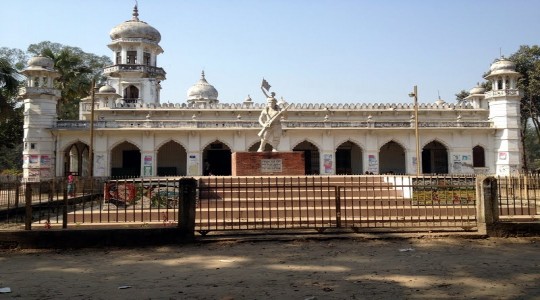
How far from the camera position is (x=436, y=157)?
97.6ft

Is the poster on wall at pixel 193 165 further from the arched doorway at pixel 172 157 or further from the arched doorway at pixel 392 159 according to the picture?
the arched doorway at pixel 392 159

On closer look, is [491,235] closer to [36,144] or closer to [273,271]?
[273,271]

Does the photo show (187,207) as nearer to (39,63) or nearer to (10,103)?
(39,63)

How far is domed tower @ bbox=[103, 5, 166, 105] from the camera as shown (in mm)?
32156

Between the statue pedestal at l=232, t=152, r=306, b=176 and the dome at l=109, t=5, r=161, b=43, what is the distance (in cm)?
2206

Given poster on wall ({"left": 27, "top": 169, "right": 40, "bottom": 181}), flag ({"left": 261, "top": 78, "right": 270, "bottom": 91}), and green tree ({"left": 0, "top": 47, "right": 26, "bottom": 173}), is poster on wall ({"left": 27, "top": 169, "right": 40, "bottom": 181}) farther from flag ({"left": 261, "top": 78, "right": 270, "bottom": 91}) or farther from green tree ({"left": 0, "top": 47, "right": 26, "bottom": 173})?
flag ({"left": 261, "top": 78, "right": 270, "bottom": 91})

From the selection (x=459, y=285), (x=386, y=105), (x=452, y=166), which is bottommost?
(x=459, y=285)

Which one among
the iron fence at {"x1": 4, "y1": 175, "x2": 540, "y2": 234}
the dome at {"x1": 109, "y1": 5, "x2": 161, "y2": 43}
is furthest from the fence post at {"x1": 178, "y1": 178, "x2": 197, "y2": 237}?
the dome at {"x1": 109, "y1": 5, "x2": 161, "y2": 43}

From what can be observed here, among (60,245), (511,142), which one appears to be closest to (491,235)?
(60,245)

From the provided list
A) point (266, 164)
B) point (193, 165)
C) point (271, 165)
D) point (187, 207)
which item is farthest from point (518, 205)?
point (193, 165)

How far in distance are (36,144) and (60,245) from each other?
65.7 feet

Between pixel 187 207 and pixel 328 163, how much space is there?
19178 millimetres

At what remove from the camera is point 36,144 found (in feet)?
81.3

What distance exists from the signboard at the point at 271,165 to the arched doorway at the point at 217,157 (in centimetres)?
1454
